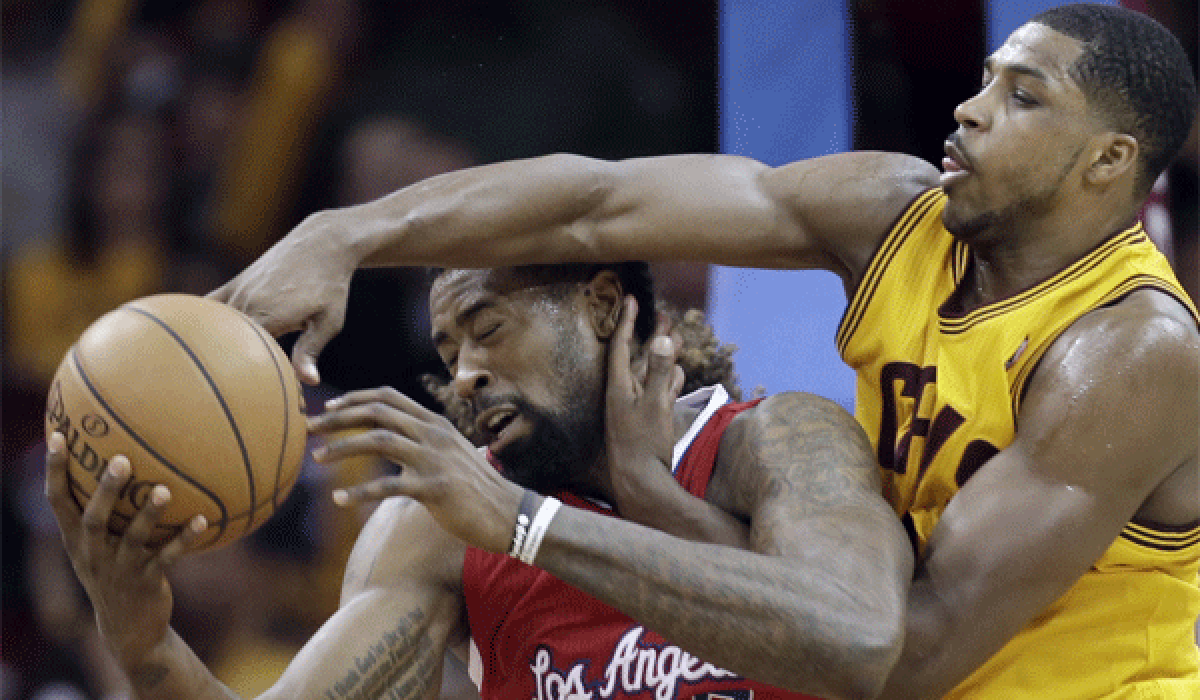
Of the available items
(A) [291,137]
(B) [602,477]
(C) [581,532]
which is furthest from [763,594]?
(A) [291,137]

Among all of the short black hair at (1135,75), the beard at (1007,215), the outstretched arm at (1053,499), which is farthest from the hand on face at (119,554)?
the short black hair at (1135,75)

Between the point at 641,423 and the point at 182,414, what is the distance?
3.19ft

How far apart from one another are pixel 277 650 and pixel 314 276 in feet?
8.73

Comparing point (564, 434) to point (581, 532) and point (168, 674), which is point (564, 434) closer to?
point (581, 532)

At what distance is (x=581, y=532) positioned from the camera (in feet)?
7.50

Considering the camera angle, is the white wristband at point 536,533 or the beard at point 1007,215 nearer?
the white wristband at point 536,533

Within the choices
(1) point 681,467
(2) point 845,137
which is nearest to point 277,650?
(1) point 681,467

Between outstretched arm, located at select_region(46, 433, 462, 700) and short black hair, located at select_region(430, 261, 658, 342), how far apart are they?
2.03 ft

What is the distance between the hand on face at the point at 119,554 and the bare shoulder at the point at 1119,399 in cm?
151

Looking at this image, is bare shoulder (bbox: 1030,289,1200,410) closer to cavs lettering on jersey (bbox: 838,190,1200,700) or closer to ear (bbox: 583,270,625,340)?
cavs lettering on jersey (bbox: 838,190,1200,700)

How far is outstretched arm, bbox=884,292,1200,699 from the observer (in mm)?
2545

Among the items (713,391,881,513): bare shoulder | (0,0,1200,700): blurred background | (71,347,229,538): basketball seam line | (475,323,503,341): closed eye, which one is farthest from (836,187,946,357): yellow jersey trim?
(0,0,1200,700): blurred background

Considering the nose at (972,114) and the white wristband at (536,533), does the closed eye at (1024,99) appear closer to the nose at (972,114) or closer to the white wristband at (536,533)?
the nose at (972,114)

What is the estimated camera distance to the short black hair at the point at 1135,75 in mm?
2740
